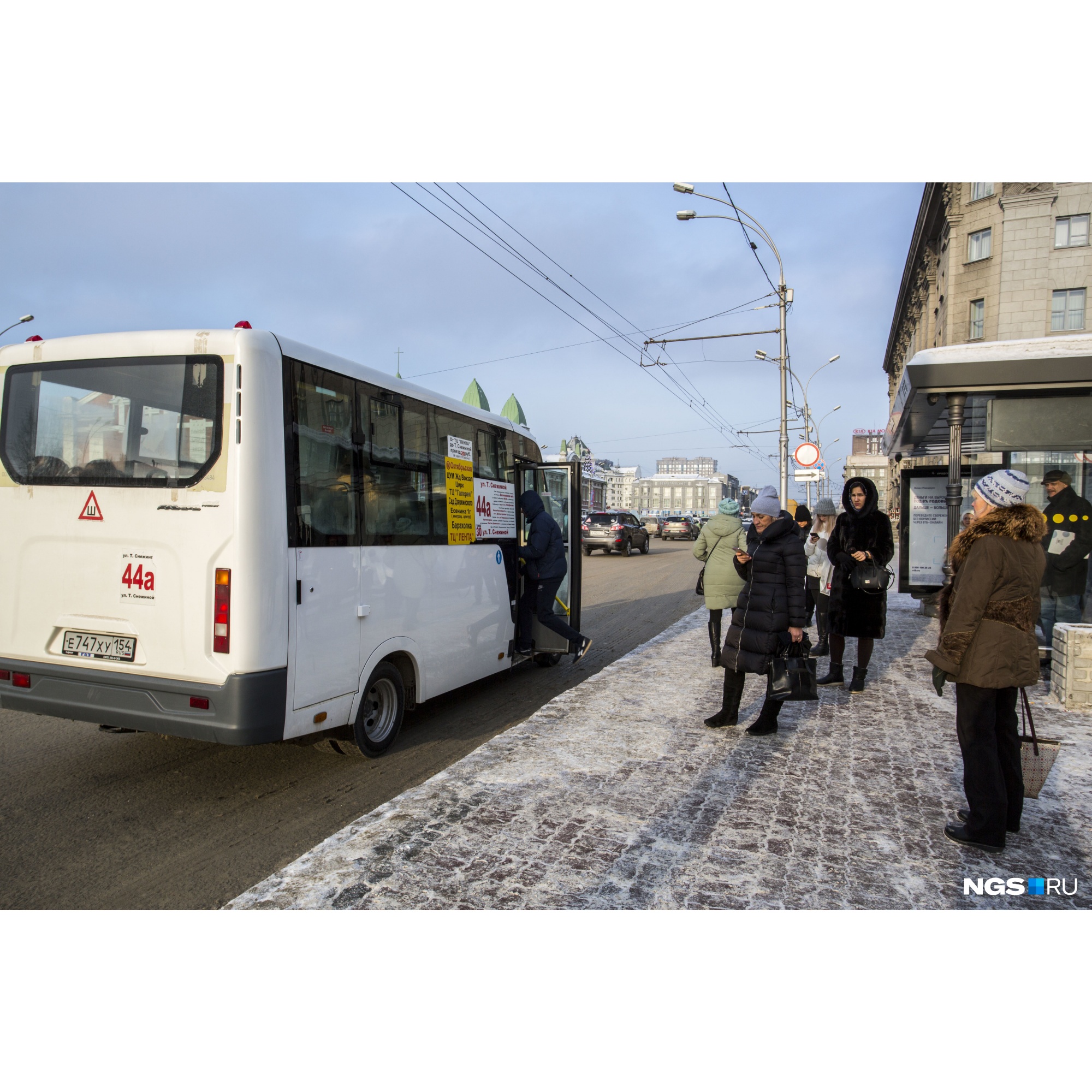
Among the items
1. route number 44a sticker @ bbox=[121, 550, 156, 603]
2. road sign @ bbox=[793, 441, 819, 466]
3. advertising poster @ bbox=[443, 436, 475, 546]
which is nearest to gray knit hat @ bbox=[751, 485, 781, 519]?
advertising poster @ bbox=[443, 436, 475, 546]

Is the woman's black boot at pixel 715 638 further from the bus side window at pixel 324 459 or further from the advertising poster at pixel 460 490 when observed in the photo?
the bus side window at pixel 324 459

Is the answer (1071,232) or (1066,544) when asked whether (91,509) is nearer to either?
(1066,544)

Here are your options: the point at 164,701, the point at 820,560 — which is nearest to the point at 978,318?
the point at 820,560

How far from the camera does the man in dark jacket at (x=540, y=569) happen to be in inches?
303

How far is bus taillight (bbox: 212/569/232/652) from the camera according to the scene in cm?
419

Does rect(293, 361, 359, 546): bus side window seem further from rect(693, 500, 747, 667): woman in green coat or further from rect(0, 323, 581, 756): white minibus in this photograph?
rect(693, 500, 747, 667): woman in green coat

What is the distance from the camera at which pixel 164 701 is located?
4.29m

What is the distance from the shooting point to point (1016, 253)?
3119 cm

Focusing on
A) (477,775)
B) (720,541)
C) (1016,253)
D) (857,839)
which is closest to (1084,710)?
(720,541)

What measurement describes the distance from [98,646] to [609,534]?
2518 centimetres

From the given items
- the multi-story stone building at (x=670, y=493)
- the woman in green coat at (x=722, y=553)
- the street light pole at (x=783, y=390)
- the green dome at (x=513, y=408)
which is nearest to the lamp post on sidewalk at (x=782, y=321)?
the street light pole at (x=783, y=390)

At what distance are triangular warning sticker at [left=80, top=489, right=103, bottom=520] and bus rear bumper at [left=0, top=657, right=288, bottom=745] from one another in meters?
0.89

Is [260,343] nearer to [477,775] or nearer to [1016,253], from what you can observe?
[477,775]

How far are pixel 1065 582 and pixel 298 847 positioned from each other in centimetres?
744
